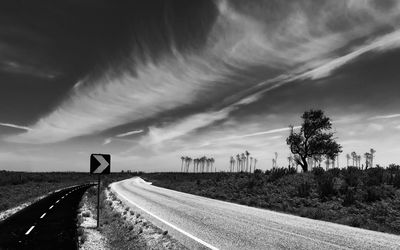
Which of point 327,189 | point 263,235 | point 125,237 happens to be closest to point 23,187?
point 327,189

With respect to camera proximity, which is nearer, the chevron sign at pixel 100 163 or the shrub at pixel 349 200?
the chevron sign at pixel 100 163

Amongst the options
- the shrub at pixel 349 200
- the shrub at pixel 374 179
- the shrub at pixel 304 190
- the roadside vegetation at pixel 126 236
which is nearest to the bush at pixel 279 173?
the shrub at pixel 304 190

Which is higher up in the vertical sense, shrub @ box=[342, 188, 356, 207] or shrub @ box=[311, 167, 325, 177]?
shrub @ box=[311, 167, 325, 177]

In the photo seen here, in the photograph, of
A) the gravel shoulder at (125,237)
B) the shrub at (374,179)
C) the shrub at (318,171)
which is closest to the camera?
the gravel shoulder at (125,237)

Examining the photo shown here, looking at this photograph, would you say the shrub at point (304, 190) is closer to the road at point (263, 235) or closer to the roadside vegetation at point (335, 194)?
the roadside vegetation at point (335, 194)

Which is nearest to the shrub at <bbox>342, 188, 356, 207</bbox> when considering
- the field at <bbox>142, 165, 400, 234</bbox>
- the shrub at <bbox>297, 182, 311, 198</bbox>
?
the field at <bbox>142, 165, 400, 234</bbox>

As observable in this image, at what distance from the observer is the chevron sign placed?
1205cm

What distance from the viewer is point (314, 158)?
45.7 metres

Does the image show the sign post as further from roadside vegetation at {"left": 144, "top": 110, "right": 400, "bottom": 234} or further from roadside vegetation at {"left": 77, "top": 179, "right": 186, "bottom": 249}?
roadside vegetation at {"left": 144, "top": 110, "right": 400, "bottom": 234}

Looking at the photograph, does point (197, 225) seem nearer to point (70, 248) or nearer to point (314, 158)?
point (70, 248)

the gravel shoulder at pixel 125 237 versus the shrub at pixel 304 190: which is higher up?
the shrub at pixel 304 190

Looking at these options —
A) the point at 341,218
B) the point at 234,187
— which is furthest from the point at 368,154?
the point at 341,218

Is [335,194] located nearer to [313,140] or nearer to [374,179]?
[374,179]

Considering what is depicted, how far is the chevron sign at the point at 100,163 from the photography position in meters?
12.1
